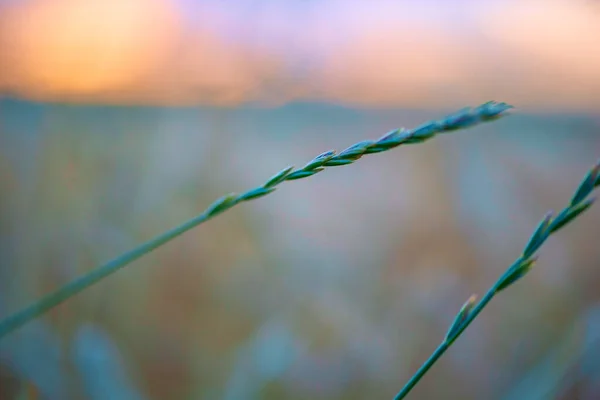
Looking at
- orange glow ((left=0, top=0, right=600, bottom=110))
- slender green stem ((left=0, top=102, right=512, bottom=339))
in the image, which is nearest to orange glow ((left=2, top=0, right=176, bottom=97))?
orange glow ((left=0, top=0, right=600, bottom=110))

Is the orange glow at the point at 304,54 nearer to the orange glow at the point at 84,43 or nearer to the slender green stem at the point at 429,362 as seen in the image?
the orange glow at the point at 84,43

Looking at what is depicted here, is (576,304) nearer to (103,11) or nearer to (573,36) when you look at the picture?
(573,36)

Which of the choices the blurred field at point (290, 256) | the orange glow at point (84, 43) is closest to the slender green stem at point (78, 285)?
the blurred field at point (290, 256)

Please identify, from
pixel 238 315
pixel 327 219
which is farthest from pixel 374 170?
pixel 238 315

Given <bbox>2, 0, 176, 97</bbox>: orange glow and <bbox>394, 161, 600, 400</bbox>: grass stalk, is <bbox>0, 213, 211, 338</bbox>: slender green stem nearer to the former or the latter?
<bbox>394, 161, 600, 400</bbox>: grass stalk

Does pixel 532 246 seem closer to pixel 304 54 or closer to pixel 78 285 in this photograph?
pixel 78 285
